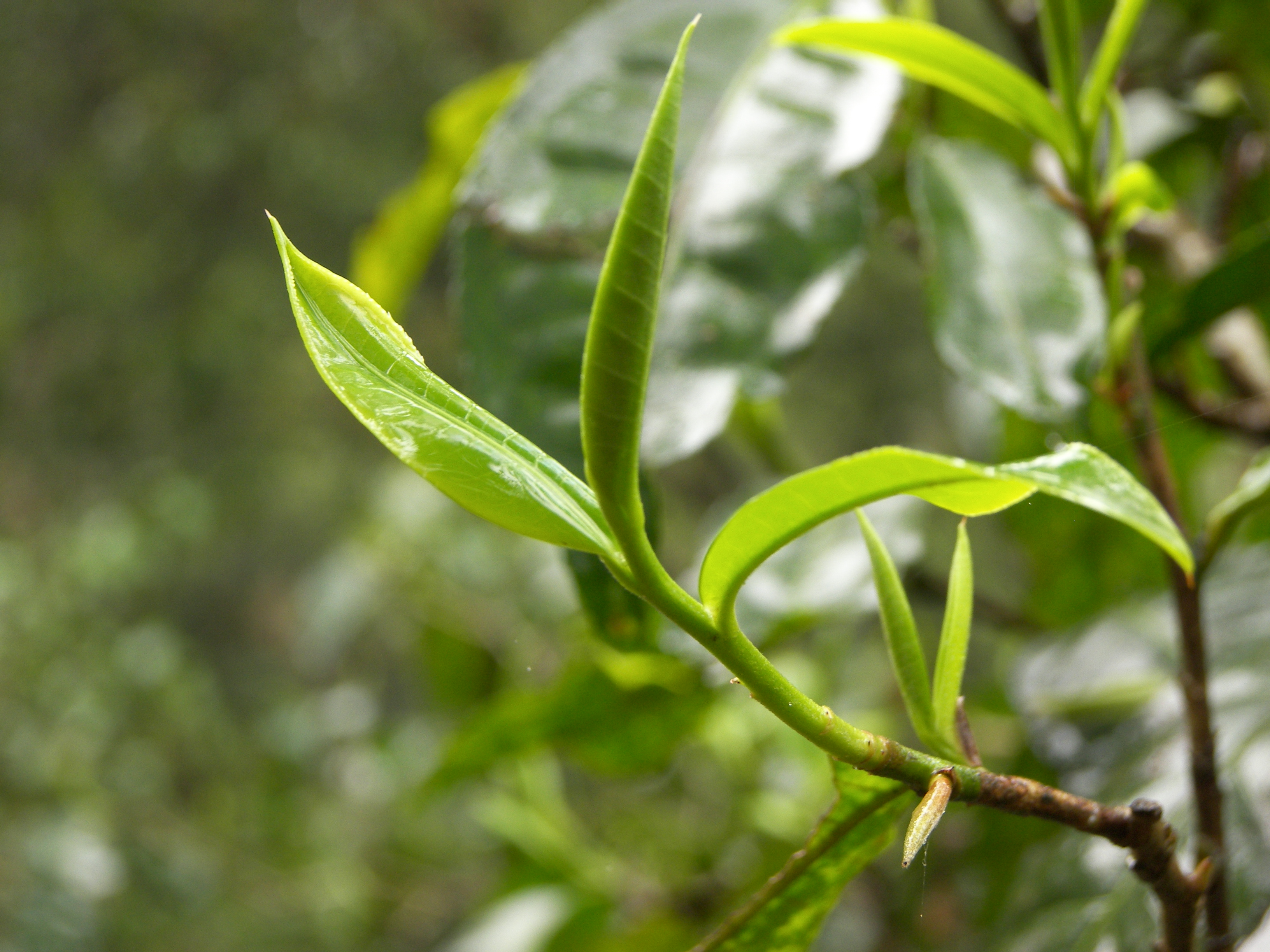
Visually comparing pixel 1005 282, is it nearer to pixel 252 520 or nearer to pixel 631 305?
pixel 631 305

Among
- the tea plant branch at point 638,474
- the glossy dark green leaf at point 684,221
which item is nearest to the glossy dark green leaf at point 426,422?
the tea plant branch at point 638,474

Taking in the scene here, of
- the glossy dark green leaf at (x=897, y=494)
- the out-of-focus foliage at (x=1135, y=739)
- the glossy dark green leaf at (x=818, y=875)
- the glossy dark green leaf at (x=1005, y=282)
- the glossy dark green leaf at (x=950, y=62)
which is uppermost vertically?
the glossy dark green leaf at (x=950, y=62)

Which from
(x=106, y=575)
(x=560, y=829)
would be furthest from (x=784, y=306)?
(x=106, y=575)

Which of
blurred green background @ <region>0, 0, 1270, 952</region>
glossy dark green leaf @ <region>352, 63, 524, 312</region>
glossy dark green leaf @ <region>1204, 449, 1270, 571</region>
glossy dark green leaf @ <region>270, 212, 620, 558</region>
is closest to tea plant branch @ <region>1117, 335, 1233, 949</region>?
glossy dark green leaf @ <region>1204, 449, 1270, 571</region>

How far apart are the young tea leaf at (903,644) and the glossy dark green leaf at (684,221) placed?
90 mm

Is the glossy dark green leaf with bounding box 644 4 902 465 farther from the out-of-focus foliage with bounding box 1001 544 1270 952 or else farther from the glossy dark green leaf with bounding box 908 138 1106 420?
the out-of-focus foliage with bounding box 1001 544 1270 952

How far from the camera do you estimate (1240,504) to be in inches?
7.6

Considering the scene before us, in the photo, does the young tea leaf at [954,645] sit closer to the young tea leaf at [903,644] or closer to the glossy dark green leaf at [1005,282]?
the young tea leaf at [903,644]

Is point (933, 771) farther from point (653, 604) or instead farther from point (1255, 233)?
point (1255, 233)

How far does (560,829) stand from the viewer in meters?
0.61

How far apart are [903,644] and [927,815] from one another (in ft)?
0.11

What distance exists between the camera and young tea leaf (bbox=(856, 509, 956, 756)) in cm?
14

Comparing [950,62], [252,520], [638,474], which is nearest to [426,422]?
[638,474]

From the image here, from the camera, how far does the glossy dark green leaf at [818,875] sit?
0.15 metres
